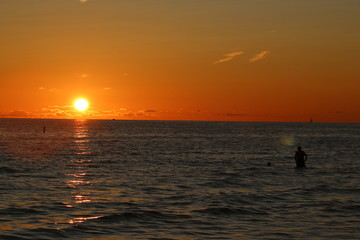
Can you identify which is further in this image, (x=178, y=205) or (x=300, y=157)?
(x=300, y=157)

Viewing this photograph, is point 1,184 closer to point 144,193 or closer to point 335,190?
point 144,193

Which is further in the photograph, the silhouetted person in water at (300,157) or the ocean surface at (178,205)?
the silhouetted person in water at (300,157)

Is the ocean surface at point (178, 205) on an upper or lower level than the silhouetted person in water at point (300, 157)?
lower

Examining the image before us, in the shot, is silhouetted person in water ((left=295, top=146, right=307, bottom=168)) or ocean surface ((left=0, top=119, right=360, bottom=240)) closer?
ocean surface ((left=0, top=119, right=360, bottom=240))

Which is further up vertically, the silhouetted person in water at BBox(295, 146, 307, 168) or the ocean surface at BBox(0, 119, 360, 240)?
the silhouetted person in water at BBox(295, 146, 307, 168)

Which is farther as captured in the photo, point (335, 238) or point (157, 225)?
point (157, 225)

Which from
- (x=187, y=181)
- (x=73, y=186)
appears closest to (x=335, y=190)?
(x=187, y=181)

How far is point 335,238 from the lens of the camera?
18422 mm

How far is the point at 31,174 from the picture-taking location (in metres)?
39.2

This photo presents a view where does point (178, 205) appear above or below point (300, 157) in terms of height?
below

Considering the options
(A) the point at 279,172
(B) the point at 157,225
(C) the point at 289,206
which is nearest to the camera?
(B) the point at 157,225

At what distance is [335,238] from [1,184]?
22127mm

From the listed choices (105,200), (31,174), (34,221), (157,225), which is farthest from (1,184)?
(157,225)

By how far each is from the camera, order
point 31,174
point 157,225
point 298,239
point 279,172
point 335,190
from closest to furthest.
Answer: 1. point 298,239
2. point 157,225
3. point 335,190
4. point 31,174
5. point 279,172
